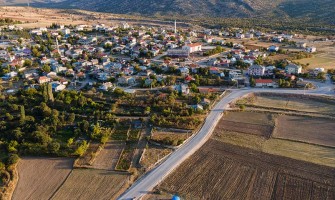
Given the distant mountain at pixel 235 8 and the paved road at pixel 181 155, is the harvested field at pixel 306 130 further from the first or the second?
the distant mountain at pixel 235 8

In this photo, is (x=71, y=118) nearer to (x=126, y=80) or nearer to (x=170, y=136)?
(x=170, y=136)

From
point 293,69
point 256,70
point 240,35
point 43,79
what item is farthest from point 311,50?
point 43,79

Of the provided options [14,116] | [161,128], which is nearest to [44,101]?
[14,116]

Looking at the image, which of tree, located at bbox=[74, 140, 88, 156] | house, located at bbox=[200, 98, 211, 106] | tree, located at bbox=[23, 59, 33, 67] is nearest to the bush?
tree, located at bbox=[74, 140, 88, 156]

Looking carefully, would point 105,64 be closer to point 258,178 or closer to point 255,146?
point 255,146

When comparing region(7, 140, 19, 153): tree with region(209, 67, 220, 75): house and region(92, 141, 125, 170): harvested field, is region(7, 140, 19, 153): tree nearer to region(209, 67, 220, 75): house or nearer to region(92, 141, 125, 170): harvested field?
region(92, 141, 125, 170): harvested field

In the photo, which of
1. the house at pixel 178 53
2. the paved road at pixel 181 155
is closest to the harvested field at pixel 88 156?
the paved road at pixel 181 155
